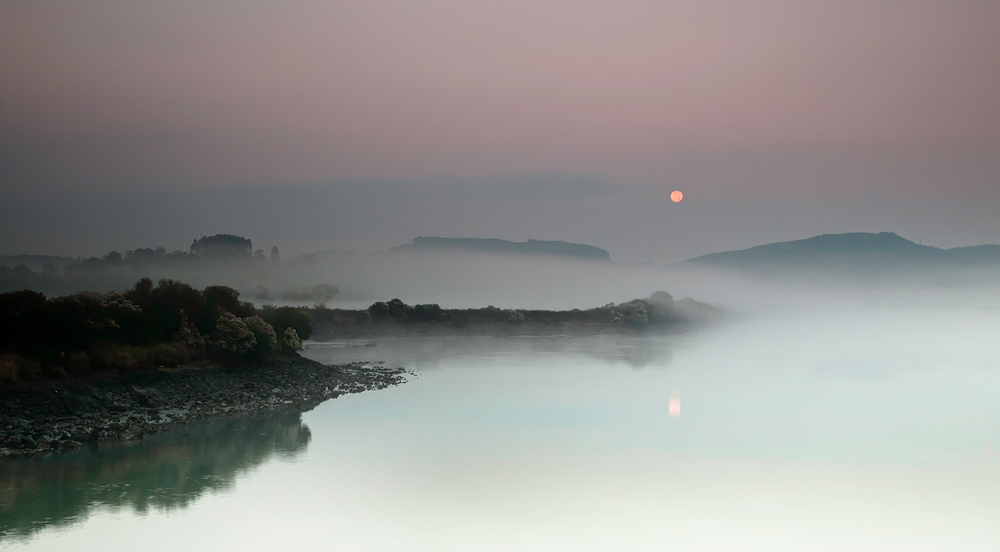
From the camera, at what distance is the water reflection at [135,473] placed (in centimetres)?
1394

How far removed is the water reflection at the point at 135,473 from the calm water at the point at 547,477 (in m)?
0.07

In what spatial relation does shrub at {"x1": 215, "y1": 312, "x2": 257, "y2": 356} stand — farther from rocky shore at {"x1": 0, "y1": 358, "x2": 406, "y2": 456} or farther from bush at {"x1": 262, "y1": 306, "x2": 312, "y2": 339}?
bush at {"x1": 262, "y1": 306, "x2": 312, "y2": 339}

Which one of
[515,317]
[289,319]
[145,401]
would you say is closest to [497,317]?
[515,317]

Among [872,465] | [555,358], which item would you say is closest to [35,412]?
[872,465]

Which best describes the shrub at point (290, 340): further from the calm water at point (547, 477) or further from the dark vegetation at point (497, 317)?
the dark vegetation at point (497, 317)

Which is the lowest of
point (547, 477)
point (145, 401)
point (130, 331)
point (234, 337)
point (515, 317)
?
point (547, 477)

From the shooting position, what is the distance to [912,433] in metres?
23.4

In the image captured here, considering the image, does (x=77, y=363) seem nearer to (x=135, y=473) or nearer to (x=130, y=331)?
(x=130, y=331)

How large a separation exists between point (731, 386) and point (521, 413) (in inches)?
555

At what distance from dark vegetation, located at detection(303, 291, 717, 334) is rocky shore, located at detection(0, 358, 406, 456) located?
40582 millimetres

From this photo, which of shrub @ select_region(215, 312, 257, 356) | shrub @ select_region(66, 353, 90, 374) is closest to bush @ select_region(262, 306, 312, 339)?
shrub @ select_region(215, 312, 257, 356)

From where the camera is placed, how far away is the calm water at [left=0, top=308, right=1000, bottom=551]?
1305 centimetres

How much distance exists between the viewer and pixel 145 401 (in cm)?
2275

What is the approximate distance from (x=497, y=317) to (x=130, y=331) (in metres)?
59.1
